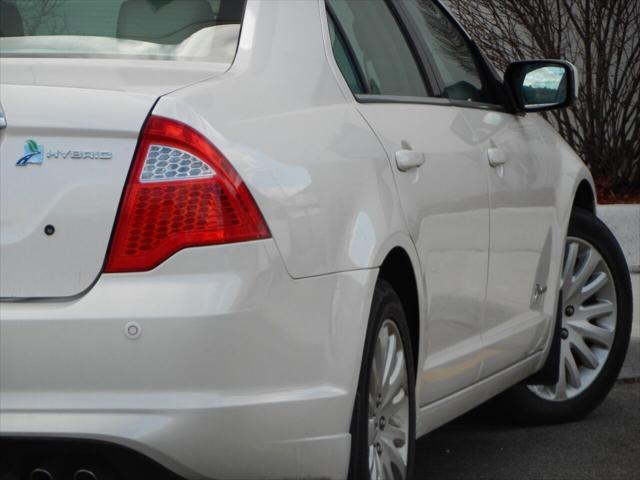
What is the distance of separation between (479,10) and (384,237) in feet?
20.1

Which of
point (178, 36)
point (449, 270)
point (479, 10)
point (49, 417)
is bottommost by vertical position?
point (479, 10)

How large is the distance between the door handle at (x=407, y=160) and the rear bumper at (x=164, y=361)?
2.91ft

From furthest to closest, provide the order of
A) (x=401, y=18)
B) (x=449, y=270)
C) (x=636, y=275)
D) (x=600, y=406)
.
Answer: (x=636, y=275) → (x=600, y=406) → (x=401, y=18) → (x=449, y=270)

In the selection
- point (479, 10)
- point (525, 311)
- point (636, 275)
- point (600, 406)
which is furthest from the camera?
point (479, 10)

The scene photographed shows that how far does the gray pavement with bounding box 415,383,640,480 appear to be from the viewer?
5602 mm

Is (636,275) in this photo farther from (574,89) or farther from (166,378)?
(166,378)

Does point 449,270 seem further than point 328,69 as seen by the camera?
Yes

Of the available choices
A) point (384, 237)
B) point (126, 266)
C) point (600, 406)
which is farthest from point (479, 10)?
point (126, 266)

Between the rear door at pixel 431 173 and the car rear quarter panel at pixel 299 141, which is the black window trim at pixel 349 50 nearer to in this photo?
the rear door at pixel 431 173

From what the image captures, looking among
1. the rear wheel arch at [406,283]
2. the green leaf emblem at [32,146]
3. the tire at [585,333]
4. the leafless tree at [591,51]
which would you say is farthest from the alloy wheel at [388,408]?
the leafless tree at [591,51]

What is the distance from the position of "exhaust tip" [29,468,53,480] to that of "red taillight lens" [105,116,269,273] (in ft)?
1.53

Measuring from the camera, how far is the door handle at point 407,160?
4.28 metres

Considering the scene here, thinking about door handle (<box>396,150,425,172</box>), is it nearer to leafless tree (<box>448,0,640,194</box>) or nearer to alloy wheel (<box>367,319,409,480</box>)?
alloy wheel (<box>367,319,409,480</box>)

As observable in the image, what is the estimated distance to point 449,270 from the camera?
4.66 meters
